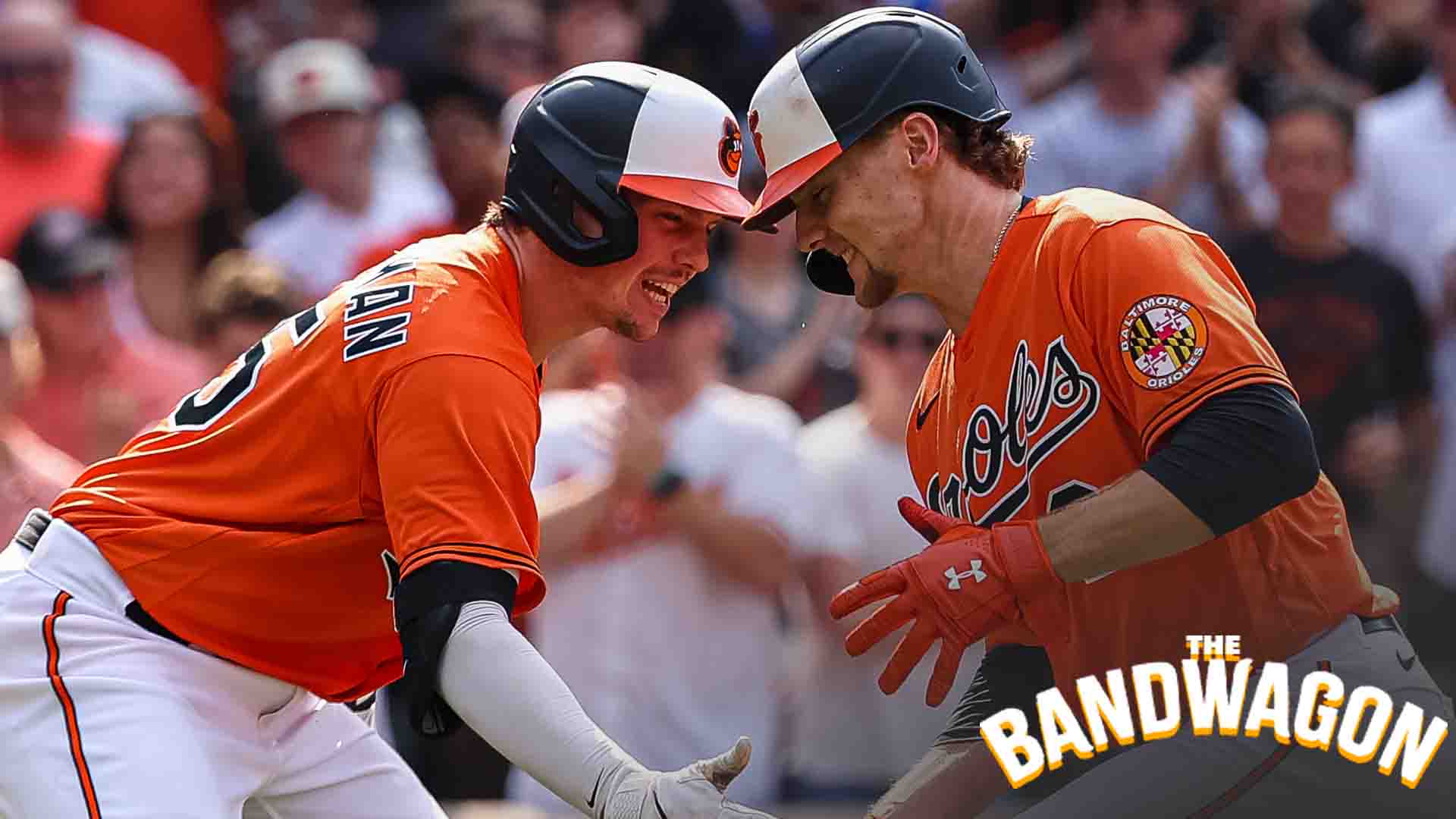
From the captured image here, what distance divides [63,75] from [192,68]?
1.16 m

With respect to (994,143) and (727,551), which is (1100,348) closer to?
(994,143)

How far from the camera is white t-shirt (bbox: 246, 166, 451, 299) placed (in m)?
8.10

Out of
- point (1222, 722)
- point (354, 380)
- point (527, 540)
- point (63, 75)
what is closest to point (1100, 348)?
point (1222, 722)

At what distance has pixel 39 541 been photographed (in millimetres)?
4445

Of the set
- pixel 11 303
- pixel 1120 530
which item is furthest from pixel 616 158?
pixel 11 303

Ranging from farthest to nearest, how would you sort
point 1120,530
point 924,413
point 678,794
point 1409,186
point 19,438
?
point 1409,186 → point 19,438 → point 924,413 → point 1120,530 → point 678,794

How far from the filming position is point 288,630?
→ 4.37 metres

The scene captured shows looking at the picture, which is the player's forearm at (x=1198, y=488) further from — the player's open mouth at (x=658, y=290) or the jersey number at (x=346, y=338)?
the jersey number at (x=346, y=338)

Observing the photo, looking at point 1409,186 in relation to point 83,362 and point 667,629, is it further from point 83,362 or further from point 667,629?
point 83,362

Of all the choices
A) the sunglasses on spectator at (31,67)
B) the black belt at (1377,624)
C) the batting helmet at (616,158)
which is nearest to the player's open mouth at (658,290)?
the batting helmet at (616,158)

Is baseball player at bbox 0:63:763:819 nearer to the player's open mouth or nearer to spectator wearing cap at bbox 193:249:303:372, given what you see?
the player's open mouth

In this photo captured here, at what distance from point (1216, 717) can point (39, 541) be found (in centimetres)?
260

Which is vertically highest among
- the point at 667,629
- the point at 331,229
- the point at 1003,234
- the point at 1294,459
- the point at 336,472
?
the point at 1003,234

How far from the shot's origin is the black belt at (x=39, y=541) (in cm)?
431
